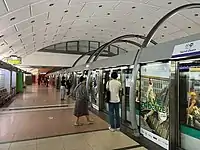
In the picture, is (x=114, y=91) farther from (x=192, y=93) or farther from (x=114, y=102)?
(x=192, y=93)

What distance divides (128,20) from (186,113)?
13.5 metres

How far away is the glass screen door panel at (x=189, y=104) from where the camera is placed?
3633mm

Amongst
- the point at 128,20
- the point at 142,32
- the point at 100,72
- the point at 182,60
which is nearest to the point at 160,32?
the point at 142,32

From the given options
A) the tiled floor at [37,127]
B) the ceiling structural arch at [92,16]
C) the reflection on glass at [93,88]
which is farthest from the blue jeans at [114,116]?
the ceiling structural arch at [92,16]

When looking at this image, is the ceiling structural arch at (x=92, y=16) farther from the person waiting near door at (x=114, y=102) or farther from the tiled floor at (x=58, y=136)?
the person waiting near door at (x=114, y=102)

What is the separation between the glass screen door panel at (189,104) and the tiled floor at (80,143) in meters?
1.04

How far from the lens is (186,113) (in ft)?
12.7

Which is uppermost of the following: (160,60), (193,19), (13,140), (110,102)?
(193,19)

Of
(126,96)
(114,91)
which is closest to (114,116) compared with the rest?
(114,91)

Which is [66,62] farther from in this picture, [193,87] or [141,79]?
[193,87]

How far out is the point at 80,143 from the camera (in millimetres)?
4730

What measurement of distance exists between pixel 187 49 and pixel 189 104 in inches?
39.4

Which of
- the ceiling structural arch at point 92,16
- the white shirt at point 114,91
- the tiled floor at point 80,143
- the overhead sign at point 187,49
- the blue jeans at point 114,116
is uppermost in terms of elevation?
the ceiling structural arch at point 92,16

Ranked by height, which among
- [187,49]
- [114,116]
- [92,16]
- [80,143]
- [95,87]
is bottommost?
[80,143]
